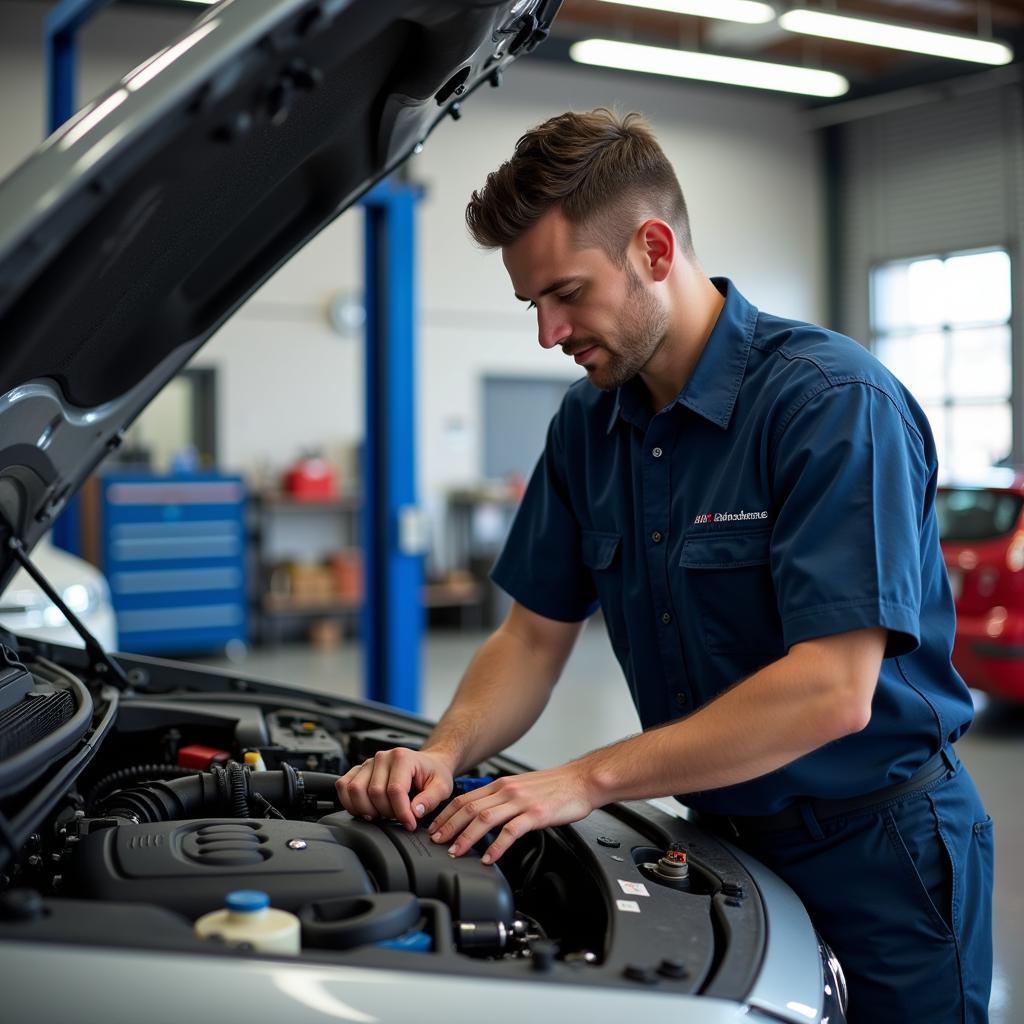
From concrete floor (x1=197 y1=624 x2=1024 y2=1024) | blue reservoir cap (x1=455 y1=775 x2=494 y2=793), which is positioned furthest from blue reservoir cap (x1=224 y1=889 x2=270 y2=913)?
concrete floor (x1=197 y1=624 x2=1024 y2=1024)

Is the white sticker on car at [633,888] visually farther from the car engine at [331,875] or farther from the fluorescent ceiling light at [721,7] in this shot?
the fluorescent ceiling light at [721,7]

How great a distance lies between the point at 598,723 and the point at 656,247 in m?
4.14

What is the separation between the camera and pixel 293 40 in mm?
938

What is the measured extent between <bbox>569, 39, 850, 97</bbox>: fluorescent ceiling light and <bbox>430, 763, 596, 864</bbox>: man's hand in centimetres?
685

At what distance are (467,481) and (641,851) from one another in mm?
8039

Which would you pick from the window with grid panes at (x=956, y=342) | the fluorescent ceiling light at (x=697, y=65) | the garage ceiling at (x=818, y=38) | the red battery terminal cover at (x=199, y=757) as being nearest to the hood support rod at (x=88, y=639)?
the red battery terminal cover at (x=199, y=757)

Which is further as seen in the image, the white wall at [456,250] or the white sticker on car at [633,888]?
the white wall at [456,250]

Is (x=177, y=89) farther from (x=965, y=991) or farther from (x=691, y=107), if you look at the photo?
(x=691, y=107)

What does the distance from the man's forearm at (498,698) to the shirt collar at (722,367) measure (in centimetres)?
44

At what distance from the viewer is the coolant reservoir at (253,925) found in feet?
3.03

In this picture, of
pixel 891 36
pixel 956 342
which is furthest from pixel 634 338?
pixel 956 342

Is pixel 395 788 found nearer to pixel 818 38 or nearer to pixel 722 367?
pixel 722 367

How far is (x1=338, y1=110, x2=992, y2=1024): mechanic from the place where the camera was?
4.04 ft

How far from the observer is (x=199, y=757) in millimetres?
1683
